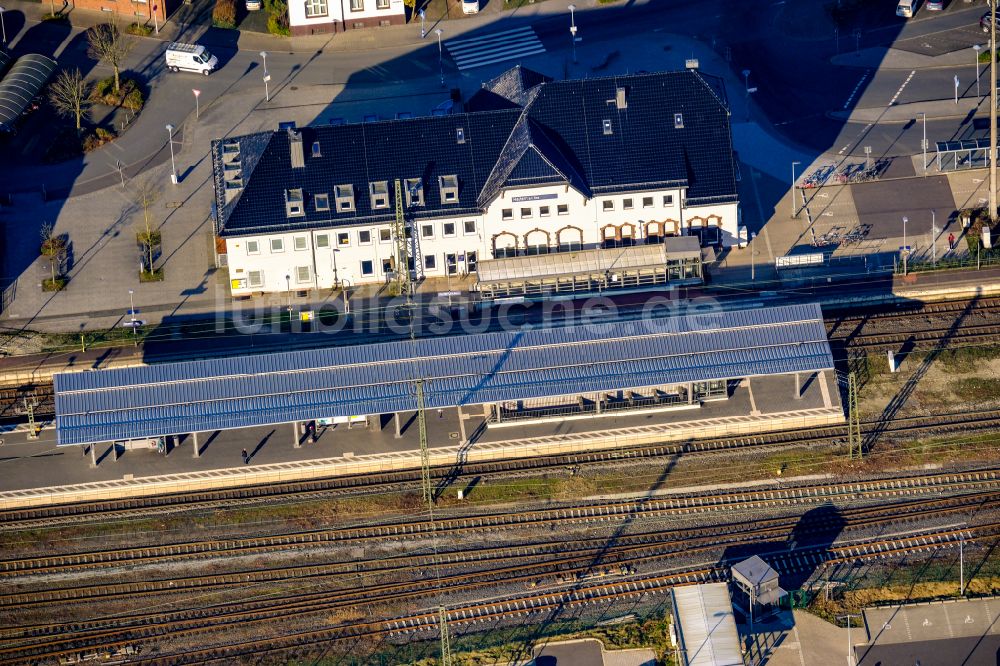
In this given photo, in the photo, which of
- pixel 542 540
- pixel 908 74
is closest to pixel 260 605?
pixel 542 540

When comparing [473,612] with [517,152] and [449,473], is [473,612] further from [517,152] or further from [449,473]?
[517,152]

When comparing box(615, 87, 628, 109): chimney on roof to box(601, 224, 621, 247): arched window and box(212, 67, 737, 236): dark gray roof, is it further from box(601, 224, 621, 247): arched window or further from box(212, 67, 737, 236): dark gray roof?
box(601, 224, 621, 247): arched window

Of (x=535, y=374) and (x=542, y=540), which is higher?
(x=535, y=374)

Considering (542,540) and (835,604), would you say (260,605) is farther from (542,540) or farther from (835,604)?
(835,604)

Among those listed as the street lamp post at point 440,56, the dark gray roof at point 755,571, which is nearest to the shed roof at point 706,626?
the dark gray roof at point 755,571

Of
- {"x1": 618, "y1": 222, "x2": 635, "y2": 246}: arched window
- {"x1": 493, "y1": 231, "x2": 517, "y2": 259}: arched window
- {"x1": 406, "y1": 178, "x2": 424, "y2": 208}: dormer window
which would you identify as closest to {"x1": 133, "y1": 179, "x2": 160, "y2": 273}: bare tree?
{"x1": 406, "y1": 178, "x2": 424, "y2": 208}: dormer window

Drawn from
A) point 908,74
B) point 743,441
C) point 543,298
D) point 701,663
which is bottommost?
point 701,663
